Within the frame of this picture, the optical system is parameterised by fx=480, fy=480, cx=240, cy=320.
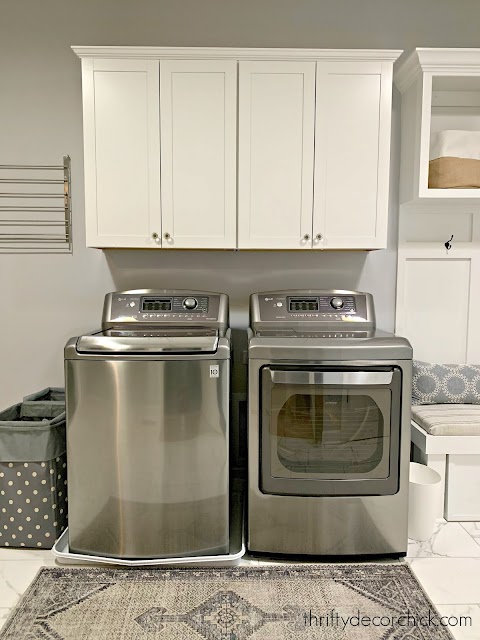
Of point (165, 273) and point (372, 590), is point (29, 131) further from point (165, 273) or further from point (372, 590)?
point (372, 590)

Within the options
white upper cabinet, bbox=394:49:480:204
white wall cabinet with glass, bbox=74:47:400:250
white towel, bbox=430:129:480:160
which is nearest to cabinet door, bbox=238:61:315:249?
white wall cabinet with glass, bbox=74:47:400:250

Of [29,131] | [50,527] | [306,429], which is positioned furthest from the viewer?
[29,131]

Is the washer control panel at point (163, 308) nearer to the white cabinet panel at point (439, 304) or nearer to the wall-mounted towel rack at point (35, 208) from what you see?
the wall-mounted towel rack at point (35, 208)

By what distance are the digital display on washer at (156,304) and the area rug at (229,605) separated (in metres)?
1.13

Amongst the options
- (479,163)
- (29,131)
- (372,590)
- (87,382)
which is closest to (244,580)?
(372,590)

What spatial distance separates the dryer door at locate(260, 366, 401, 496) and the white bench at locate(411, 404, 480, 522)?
37 cm

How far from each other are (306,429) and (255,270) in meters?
0.98

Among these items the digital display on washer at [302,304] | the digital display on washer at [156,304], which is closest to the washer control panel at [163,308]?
the digital display on washer at [156,304]

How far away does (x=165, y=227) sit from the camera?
2236 millimetres

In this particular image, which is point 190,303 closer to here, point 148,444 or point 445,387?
point 148,444

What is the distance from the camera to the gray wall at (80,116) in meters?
2.46

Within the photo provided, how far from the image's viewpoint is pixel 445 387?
2.43 meters

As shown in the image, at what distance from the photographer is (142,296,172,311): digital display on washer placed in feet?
7.56

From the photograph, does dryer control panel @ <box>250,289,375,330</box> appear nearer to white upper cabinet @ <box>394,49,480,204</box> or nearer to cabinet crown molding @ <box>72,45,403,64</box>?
white upper cabinet @ <box>394,49,480,204</box>
